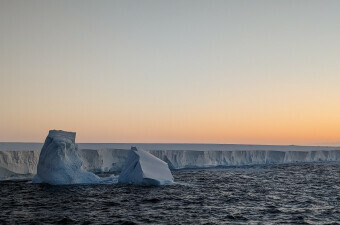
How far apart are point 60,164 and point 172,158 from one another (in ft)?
77.9

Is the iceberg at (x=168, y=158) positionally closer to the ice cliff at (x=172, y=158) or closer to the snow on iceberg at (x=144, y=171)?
the ice cliff at (x=172, y=158)

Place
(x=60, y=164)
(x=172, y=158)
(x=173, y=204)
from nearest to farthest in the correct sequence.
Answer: (x=173, y=204) → (x=60, y=164) → (x=172, y=158)

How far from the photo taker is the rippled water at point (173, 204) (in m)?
15.3

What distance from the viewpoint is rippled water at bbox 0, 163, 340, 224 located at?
1529cm

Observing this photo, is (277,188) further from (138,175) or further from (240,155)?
(240,155)

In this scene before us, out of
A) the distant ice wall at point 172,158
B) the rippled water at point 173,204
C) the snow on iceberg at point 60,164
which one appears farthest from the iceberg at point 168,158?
the rippled water at point 173,204

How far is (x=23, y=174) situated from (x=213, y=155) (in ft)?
91.7

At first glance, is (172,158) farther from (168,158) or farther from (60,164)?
(60,164)

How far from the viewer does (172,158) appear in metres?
50.0

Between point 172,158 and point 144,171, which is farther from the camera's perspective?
point 172,158

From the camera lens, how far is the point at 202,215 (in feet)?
53.0

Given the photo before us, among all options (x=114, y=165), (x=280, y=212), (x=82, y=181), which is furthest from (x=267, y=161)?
(x=280, y=212)

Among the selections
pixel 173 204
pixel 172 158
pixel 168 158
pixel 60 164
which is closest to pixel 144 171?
pixel 60 164

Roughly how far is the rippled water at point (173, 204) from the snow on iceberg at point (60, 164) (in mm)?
1723
